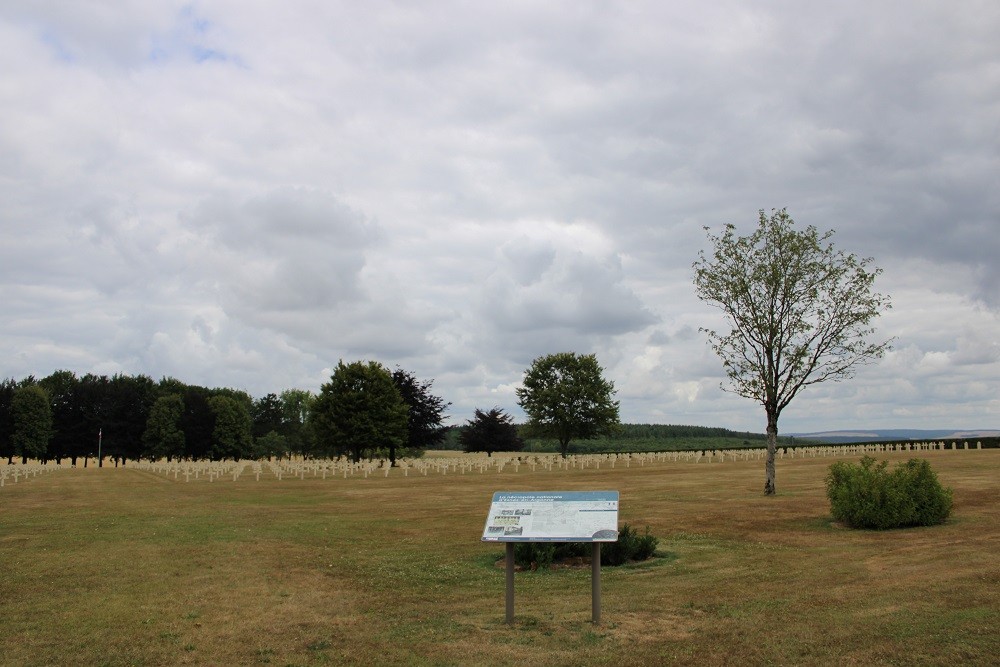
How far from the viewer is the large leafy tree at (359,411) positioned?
200 feet

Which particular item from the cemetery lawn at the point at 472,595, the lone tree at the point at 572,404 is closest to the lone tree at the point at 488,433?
the lone tree at the point at 572,404

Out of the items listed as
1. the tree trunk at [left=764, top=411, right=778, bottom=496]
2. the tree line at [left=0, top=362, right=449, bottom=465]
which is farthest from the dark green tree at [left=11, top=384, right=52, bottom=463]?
the tree trunk at [left=764, top=411, right=778, bottom=496]

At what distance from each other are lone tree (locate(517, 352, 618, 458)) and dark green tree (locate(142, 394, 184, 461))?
39.9 meters

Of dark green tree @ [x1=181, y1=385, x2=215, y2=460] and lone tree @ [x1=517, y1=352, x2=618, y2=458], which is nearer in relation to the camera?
lone tree @ [x1=517, y1=352, x2=618, y2=458]

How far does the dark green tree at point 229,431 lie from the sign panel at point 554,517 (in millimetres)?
85716

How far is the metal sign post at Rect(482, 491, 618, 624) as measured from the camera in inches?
376

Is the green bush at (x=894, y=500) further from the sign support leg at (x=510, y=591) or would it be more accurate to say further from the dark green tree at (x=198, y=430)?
the dark green tree at (x=198, y=430)

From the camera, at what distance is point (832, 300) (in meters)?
28.6

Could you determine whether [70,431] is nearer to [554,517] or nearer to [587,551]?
[587,551]

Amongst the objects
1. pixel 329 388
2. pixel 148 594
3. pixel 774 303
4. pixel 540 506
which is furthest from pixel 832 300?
pixel 329 388

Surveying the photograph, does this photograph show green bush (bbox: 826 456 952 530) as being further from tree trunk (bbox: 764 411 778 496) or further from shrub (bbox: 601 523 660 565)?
tree trunk (bbox: 764 411 778 496)

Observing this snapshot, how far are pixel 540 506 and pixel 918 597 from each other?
521 centimetres

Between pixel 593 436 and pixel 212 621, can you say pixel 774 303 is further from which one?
pixel 593 436

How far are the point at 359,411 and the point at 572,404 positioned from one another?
24797 mm
